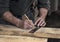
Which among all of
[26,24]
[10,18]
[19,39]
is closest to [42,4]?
[10,18]

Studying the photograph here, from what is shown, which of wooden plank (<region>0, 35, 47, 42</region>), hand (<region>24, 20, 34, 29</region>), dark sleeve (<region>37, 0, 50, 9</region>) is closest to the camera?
wooden plank (<region>0, 35, 47, 42</region>)

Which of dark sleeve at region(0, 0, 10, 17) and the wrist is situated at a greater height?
dark sleeve at region(0, 0, 10, 17)

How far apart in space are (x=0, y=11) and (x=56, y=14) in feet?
9.71

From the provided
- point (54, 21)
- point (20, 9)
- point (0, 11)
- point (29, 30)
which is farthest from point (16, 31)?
point (54, 21)

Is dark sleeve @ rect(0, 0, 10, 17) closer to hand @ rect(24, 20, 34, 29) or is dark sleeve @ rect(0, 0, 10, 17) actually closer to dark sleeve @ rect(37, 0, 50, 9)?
hand @ rect(24, 20, 34, 29)

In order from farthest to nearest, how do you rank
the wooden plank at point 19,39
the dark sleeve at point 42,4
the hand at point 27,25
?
the dark sleeve at point 42,4 → the hand at point 27,25 → the wooden plank at point 19,39

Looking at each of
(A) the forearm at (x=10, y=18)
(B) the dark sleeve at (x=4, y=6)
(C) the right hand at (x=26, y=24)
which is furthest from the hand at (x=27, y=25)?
(B) the dark sleeve at (x=4, y=6)

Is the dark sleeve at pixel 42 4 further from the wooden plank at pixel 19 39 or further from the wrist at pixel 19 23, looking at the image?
the wooden plank at pixel 19 39

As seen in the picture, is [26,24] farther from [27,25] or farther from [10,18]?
[10,18]

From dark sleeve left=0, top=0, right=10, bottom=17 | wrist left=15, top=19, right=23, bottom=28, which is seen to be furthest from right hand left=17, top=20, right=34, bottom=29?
dark sleeve left=0, top=0, right=10, bottom=17

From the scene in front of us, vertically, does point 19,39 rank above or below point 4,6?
below

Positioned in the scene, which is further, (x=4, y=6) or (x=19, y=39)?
(x=4, y=6)

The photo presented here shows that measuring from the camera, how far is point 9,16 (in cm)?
246

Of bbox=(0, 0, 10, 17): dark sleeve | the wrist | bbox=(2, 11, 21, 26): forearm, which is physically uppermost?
bbox=(0, 0, 10, 17): dark sleeve
